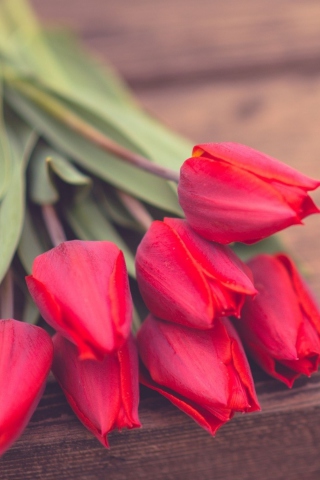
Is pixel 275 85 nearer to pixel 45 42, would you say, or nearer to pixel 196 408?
pixel 45 42

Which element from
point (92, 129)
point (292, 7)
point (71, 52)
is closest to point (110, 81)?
point (71, 52)

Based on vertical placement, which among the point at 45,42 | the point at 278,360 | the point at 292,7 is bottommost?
the point at 278,360

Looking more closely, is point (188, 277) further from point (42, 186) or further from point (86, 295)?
point (42, 186)

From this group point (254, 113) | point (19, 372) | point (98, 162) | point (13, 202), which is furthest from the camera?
point (254, 113)

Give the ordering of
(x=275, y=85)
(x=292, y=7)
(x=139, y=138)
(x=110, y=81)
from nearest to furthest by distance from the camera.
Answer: (x=139, y=138), (x=110, y=81), (x=275, y=85), (x=292, y=7)

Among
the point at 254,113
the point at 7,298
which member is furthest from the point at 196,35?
the point at 7,298

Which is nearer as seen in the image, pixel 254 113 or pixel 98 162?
pixel 98 162

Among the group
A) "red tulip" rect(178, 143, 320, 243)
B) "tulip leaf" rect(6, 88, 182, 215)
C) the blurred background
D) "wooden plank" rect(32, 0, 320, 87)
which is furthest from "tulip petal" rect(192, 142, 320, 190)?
"wooden plank" rect(32, 0, 320, 87)

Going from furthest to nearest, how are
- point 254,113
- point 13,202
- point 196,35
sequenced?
point 196,35 < point 254,113 < point 13,202
